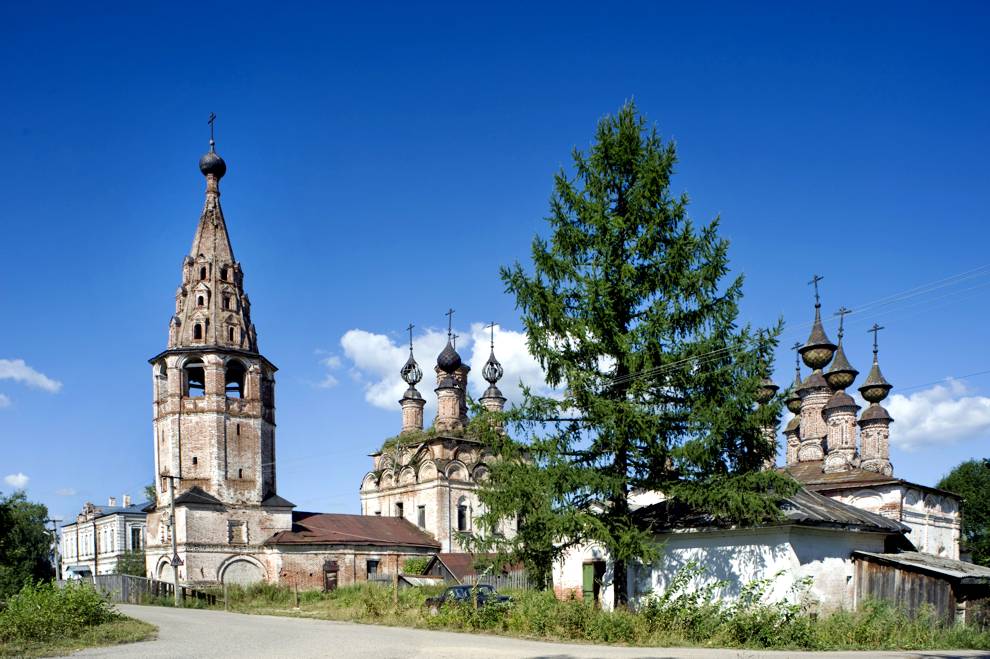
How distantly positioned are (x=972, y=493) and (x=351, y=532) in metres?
37.0

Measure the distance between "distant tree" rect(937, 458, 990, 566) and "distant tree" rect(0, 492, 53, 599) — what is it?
52099mm

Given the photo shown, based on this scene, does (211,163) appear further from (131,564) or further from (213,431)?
(131,564)

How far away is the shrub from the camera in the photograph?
16641 mm

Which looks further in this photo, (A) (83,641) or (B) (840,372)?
(B) (840,372)

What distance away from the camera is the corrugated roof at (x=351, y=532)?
38438 millimetres

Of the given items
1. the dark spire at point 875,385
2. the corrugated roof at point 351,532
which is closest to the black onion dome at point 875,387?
the dark spire at point 875,385

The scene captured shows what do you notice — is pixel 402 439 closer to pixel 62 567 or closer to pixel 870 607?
pixel 870 607

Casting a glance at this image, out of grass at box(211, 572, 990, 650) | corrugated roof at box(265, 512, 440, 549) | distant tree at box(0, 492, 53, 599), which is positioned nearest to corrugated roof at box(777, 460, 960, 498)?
grass at box(211, 572, 990, 650)

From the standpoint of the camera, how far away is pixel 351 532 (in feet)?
135

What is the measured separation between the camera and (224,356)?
37875 mm

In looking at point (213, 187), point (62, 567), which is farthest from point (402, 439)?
point (62, 567)

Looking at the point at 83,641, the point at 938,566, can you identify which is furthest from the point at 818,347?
the point at 83,641

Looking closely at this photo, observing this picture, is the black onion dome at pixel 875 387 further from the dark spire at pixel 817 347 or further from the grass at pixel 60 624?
the grass at pixel 60 624

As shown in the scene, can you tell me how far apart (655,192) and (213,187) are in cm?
2856
